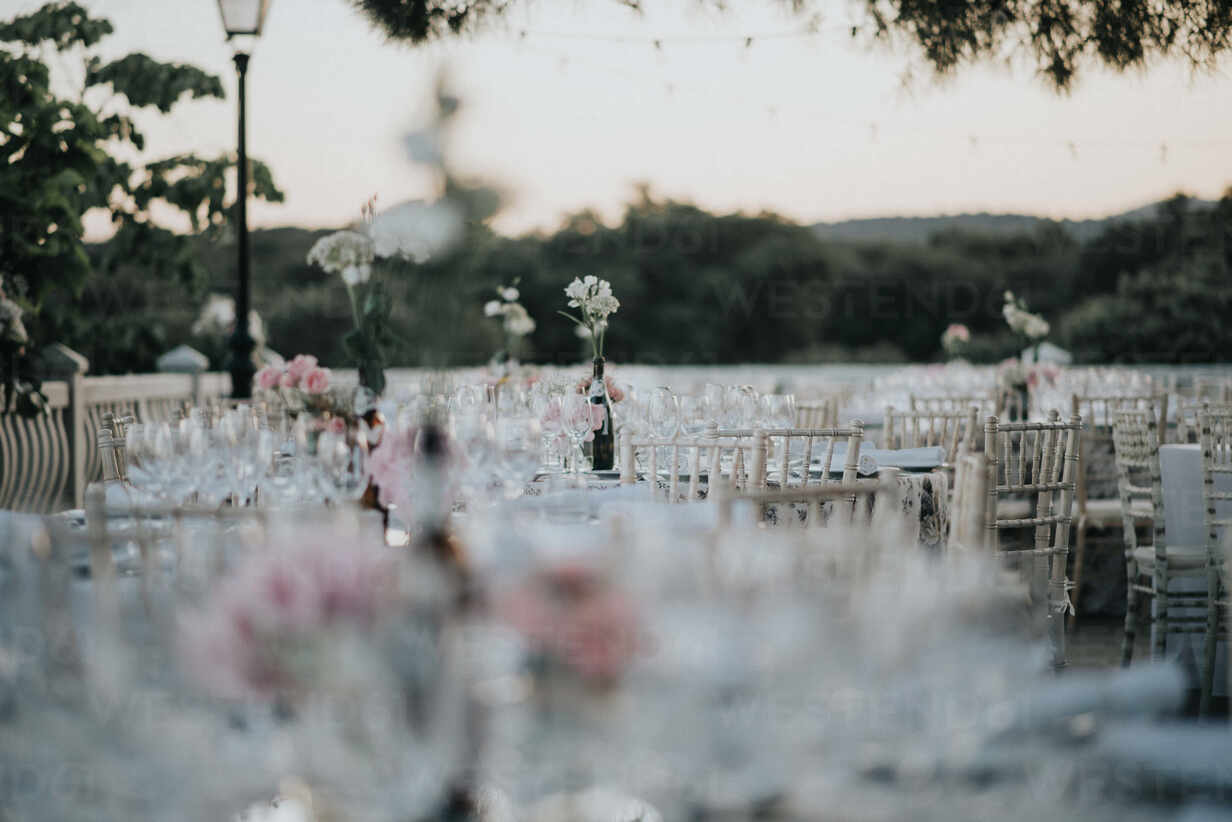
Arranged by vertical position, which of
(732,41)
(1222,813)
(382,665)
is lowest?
(1222,813)

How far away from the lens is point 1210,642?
3889mm

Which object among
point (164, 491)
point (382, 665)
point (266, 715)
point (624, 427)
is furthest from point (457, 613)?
point (624, 427)

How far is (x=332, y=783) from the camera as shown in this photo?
1102 millimetres

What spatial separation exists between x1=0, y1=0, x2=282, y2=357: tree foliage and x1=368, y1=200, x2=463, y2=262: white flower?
4787 mm

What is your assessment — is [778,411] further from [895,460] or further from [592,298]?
[592,298]

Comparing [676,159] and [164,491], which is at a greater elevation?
[676,159]

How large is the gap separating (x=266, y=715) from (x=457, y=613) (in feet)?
0.76

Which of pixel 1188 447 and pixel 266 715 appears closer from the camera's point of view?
pixel 266 715

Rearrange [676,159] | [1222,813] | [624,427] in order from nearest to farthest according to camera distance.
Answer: [1222,813] → [624,427] → [676,159]

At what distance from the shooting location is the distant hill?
691 inches

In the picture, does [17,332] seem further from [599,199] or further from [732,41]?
[599,199]

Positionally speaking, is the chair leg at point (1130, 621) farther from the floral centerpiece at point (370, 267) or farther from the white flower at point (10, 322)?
the white flower at point (10, 322)

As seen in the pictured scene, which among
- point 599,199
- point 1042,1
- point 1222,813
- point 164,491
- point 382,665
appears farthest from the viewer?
point 599,199

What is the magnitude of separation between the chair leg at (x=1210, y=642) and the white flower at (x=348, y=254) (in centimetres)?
274
